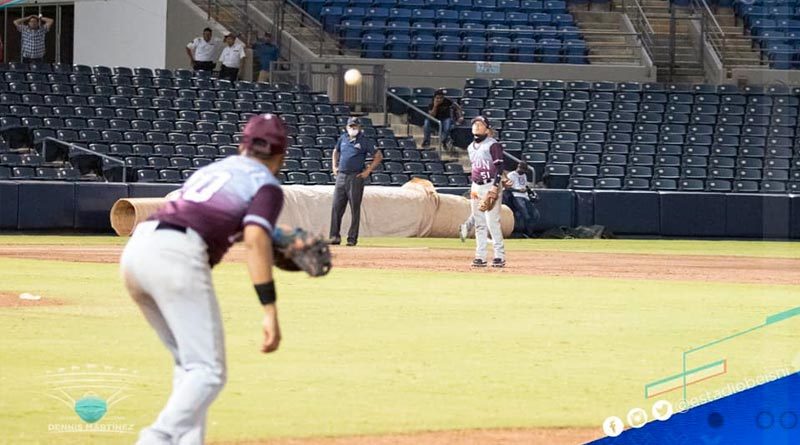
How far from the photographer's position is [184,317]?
20.7ft

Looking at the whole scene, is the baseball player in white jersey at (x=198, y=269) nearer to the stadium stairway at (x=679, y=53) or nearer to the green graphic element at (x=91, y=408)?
the green graphic element at (x=91, y=408)

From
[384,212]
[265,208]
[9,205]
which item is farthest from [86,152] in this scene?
[265,208]

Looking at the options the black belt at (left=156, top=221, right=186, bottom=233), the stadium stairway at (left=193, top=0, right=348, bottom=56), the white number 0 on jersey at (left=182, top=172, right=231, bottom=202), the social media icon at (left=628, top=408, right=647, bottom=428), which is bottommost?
the social media icon at (left=628, top=408, right=647, bottom=428)

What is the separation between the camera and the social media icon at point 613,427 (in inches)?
308

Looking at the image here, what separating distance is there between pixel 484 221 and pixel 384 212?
9316 millimetres

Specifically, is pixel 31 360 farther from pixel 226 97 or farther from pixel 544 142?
pixel 544 142

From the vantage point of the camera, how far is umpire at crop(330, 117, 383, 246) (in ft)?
80.3

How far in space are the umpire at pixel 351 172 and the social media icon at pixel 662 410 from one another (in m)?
16.7

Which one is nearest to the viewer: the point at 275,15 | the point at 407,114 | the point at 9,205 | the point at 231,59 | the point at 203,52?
the point at 9,205

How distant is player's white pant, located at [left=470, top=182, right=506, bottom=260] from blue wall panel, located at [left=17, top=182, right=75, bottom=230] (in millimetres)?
10015

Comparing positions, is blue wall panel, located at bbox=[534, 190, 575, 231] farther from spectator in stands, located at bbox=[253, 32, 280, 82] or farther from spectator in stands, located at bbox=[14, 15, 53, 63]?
spectator in stands, located at bbox=[14, 15, 53, 63]

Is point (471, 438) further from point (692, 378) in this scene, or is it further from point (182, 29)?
point (182, 29)

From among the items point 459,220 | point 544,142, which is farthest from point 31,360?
point 544,142

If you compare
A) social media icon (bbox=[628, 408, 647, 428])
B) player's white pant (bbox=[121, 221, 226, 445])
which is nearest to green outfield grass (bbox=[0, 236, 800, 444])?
social media icon (bbox=[628, 408, 647, 428])
